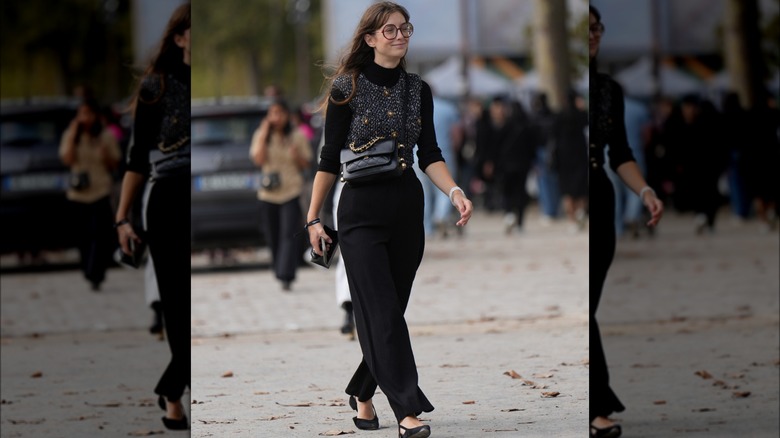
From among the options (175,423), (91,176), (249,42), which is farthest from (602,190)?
(249,42)

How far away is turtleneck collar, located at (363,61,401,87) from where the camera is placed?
6.54m

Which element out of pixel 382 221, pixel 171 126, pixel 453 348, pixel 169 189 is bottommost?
pixel 453 348

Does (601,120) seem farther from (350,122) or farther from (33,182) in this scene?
(33,182)

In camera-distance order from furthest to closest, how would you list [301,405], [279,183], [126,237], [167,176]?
[279,183] < [126,237] < [167,176] < [301,405]

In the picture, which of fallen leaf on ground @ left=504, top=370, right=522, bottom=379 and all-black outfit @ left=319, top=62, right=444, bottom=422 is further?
fallen leaf on ground @ left=504, top=370, right=522, bottom=379

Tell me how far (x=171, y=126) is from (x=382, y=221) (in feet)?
3.55

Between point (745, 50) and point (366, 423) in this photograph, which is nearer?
point (366, 423)

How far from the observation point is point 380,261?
21.7 feet

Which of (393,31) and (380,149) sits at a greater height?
(393,31)

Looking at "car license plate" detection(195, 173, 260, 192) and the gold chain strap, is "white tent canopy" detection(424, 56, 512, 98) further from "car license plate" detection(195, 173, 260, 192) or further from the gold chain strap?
the gold chain strap

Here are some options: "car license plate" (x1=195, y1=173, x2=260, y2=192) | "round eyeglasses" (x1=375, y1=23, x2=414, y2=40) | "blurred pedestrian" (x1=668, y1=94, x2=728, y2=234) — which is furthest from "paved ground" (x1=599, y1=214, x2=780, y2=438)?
"car license plate" (x1=195, y1=173, x2=260, y2=192)

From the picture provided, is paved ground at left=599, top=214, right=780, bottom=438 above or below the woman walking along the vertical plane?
below

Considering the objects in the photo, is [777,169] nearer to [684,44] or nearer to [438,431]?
[438,431]

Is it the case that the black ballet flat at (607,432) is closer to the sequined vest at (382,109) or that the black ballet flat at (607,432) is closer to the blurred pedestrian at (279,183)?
the sequined vest at (382,109)
